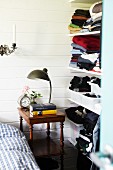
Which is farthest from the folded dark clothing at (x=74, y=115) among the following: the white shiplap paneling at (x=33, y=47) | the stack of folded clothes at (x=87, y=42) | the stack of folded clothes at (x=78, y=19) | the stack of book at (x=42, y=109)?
the stack of folded clothes at (x=78, y=19)

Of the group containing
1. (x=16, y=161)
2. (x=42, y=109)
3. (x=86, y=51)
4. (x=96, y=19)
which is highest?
(x=96, y=19)

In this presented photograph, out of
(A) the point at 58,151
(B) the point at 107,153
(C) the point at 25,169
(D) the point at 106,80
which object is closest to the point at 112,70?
(D) the point at 106,80

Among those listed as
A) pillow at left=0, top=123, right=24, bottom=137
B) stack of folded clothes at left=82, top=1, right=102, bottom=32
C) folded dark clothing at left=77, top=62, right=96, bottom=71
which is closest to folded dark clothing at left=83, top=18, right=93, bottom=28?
stack of folded clothes at left=82, top=1, right=102, bottom=32

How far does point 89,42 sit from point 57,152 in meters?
1.13

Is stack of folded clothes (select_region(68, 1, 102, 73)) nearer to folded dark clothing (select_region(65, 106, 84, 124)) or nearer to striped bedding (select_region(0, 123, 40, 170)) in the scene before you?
folded dark clothing (select_region(65, 106, 84, 124))

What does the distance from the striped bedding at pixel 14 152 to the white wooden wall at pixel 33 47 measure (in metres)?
0.48

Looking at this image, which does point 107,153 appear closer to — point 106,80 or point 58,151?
point 106,80

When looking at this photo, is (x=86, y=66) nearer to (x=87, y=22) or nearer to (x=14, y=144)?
(x=87, y=22)

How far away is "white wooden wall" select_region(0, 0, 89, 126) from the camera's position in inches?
121

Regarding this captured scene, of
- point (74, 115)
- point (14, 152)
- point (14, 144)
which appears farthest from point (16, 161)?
point (74, 115)

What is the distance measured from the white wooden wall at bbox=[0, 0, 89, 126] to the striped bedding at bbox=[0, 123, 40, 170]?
0.48 m

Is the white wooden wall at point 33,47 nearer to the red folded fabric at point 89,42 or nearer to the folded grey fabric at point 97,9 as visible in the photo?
the red folded fabric at point 89,42

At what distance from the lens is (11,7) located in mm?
3051

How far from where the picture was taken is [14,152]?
2338 millimetres
